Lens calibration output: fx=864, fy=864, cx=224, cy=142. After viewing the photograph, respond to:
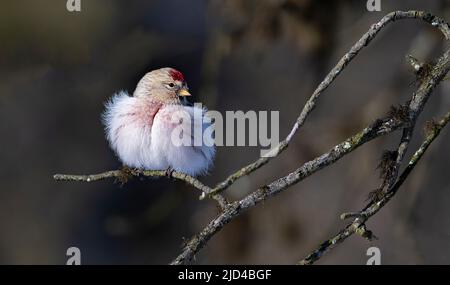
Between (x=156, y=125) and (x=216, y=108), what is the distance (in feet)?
4.10

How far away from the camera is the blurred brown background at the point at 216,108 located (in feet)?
16.9

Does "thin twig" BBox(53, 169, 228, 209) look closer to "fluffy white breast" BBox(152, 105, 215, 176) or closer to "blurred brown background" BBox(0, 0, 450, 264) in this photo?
"fluffy white breast" BBox(152, 105, 215, 176)

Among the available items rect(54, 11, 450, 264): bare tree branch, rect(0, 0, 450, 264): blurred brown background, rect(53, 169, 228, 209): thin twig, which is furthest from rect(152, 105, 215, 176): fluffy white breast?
rect(54, 11, 450, 264): bare tree branch

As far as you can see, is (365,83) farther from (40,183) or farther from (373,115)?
(40,183)

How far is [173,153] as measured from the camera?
435 centimetres

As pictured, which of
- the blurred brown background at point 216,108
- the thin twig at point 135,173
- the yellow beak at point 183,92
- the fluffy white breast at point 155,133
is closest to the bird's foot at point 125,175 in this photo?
the thin twig at point 135,173

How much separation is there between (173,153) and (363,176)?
4.20 feet

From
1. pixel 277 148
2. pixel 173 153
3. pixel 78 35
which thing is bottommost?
pixel 277 148

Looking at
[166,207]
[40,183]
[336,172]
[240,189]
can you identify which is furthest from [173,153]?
[40,183]

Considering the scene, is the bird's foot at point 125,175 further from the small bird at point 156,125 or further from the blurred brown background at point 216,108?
the blurred brown background at point 216,108

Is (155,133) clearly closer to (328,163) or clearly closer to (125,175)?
(125,175)

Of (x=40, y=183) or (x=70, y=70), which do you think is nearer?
(x=70, y=70)

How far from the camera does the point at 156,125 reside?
426cm

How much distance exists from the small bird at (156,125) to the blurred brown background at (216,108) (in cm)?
32
